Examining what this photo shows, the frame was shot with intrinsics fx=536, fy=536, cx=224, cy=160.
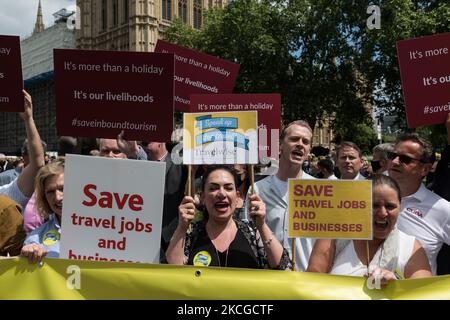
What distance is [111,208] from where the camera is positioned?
2891 mm

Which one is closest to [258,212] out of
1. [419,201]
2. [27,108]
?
[419,201]

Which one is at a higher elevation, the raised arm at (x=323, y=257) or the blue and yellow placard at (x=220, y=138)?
the blue and yellow placard at (x=220, y=138)

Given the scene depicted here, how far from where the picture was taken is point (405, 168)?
3.45 metres

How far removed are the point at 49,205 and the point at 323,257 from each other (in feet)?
5.18

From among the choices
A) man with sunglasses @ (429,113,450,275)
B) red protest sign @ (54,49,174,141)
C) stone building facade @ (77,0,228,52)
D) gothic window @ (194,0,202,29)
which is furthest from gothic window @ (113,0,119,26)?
man with sunglasses @ (429,113,450,275)

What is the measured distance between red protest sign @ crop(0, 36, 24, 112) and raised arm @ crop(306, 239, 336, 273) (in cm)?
225

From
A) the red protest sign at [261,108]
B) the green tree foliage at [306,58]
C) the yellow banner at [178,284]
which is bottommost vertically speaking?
the yellow banner at [178,284]

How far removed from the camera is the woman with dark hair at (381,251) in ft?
8.72

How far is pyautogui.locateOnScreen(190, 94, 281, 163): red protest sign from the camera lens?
3.59 meters

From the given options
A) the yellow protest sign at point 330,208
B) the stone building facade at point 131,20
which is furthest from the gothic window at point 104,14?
the yellow protest sign at point 330,208

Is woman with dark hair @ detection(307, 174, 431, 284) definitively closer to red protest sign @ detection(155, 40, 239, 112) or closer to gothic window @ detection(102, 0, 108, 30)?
red protest sign @ detection(155, 40, 239, 112)

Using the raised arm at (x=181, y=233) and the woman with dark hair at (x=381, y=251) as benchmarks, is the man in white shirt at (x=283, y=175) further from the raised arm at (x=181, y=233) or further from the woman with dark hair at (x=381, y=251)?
the raised arm at (x=181, y=233)
